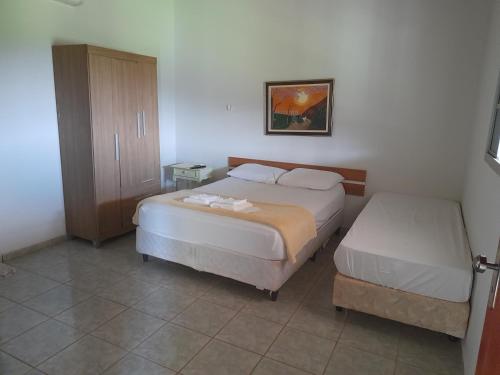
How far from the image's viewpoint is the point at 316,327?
232 centimetres

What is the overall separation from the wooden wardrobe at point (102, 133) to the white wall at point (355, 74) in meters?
0.99

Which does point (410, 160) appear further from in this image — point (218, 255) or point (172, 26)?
point (172, 26)

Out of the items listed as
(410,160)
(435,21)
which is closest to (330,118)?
(410,160)

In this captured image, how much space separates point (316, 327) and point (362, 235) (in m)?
0.71

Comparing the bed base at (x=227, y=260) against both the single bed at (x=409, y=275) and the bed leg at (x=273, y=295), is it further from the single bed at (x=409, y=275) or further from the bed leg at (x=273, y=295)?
the single bed at (x=409, y=275)

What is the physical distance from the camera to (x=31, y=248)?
342 cm

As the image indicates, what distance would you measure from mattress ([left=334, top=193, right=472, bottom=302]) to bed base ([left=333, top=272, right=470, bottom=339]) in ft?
0.12

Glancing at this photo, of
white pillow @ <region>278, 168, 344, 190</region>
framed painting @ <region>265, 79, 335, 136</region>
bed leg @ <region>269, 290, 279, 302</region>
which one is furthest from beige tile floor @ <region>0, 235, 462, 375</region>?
framed painting @ <region>265, 79, 335, 136</region>

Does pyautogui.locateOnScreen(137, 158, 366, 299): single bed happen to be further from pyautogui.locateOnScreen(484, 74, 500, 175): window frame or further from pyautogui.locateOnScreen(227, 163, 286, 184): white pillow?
pyautogui.locateOnScreen(484, 74, 500, 175): window frame

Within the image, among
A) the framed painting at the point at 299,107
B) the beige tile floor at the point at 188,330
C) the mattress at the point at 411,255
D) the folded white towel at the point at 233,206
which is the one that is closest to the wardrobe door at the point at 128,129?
the beige tile floor at the point at 188,330

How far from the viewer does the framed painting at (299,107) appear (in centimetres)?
391

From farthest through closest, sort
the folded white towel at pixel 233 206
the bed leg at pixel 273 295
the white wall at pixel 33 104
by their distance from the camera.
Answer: the white wall at pixel 33 104 → the folded white towel at pixel 233 206 → the bed leg at pixel 273 295

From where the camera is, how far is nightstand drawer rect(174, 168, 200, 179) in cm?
441

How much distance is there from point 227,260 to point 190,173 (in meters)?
2.00
